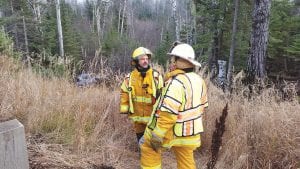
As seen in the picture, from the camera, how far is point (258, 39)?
8.55 meters

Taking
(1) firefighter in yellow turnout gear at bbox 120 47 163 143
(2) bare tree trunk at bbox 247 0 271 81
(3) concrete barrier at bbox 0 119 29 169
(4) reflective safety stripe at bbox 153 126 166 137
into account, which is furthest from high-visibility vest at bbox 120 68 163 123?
(2) bare tree trunk at bbox 247 0 271 81

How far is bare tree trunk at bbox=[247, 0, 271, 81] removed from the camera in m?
8.36

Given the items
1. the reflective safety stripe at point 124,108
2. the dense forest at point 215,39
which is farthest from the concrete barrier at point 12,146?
the dense forest at point 215,39

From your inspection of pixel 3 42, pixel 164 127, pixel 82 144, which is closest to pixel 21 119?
pixel 82 144

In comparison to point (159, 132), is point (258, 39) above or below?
above

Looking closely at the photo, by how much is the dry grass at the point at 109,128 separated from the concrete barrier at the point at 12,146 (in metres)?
1.74

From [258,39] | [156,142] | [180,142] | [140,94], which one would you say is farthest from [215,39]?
[156,142]

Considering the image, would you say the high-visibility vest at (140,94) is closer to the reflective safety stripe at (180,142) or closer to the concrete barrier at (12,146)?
the reflective safety stripe at (180,142)

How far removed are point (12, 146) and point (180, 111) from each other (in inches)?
69.8

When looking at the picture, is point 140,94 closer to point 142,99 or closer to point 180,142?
point 142,99

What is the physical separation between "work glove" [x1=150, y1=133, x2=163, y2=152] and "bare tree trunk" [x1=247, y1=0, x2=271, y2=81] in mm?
5401

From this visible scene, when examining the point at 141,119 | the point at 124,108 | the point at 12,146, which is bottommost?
the point at 141,119

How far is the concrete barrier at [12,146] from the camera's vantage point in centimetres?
197

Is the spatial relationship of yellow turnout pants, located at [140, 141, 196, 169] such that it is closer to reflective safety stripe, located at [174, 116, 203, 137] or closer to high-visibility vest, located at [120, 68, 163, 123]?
reflective safety stripe, located at [174, 116, 203, 137]
